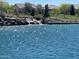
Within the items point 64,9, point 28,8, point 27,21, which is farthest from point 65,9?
point 27,21

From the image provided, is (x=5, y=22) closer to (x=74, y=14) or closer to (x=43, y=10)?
(x=43, y=10)

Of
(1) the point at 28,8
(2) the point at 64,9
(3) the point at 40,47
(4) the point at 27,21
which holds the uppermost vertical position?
(3) the point at 40,47

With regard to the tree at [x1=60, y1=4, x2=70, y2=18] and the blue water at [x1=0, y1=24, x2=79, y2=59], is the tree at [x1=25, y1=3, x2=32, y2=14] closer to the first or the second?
the tree at [x1=60, y1=4, x2=70, y2=18]

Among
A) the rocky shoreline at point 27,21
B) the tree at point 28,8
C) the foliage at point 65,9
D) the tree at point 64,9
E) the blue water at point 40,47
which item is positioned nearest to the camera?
the blue water at point 40,47

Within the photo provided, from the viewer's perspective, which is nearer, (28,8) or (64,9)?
(28,8)

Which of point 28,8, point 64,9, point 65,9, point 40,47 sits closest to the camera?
point 40,47

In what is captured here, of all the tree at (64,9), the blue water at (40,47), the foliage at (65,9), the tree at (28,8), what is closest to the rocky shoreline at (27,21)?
the tree at (28,8)

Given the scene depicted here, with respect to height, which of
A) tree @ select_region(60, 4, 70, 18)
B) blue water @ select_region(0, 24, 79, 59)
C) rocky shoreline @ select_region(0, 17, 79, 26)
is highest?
blue water @ select_region(0, 24, 79, 59)

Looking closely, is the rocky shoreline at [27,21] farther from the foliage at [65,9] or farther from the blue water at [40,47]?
the blue water at [40,47]

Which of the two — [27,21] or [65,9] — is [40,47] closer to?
[27,21]

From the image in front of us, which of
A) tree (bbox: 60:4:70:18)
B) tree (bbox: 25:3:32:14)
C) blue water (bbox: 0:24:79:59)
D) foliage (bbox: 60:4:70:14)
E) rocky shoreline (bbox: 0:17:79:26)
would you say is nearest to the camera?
blue water (bbox: 0:24:79:59)

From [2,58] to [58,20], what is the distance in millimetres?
118888

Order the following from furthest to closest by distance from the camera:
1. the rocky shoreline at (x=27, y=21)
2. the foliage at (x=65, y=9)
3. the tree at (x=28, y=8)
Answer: the foliage at (x=65, y=9) < the tree at (x=28, y=8) < the rocky shoreline at (x=27, y=21)

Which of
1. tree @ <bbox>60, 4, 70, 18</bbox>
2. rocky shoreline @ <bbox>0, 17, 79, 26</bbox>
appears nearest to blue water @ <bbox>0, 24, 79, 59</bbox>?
rocky shoreline @ <bbox>0, 17, 79, 26</bbox>
